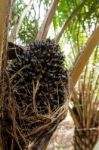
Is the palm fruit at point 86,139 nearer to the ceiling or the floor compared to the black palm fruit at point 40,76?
nearer to the floor

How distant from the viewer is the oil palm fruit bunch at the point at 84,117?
3250 millimetres

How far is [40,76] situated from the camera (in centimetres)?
169

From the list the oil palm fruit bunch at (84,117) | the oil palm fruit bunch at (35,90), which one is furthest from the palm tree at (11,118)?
the oil palm fruit bunch at (84,117)

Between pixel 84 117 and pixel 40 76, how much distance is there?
66.7 inches

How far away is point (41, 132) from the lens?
157 cm

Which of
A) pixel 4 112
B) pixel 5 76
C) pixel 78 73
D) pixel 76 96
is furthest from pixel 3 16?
pixel 76 96

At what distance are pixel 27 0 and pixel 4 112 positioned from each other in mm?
2285

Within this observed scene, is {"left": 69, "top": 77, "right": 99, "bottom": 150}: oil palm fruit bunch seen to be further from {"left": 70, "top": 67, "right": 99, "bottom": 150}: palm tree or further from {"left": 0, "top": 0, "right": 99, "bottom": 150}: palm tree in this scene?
{"left": 0, "top": 0, "right": 99, "bottom": 150}: palm tree

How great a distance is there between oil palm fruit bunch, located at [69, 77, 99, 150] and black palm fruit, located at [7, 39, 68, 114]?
1.45 m

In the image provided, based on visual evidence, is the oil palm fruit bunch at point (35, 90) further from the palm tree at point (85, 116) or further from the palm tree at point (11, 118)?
the palm tree at point (85, 116)

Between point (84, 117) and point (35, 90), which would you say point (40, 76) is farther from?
point (84, 117)

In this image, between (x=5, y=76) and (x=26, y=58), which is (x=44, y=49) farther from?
(x=5, y=76)

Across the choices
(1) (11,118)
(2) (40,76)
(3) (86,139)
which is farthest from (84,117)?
(1) (11,118)

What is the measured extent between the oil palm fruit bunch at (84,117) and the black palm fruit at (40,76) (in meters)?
1.45
